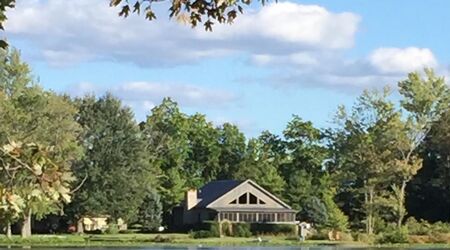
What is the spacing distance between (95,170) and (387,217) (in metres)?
23.1

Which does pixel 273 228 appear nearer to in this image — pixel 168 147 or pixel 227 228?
pixel 227 228

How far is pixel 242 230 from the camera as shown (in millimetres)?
77250

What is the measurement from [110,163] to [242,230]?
11326mm

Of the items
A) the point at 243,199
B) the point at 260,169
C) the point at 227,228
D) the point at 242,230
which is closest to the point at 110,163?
the point at 227,228

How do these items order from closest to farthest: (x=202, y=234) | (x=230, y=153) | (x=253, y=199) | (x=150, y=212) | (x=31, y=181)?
(x=31, y=181), (x=202, y=234), (x=150, y=212), (x=253, y=199), (x=230, y=153)

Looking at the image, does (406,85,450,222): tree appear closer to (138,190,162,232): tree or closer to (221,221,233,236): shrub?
(221,221,233,236): shrub

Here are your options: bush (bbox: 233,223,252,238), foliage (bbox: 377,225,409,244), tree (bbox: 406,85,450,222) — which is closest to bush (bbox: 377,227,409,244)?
foliage (bbox: 377,225,409,244)

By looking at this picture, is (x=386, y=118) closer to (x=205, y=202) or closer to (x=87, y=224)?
(x=205, y=202)

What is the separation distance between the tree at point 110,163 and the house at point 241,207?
18.4 feet

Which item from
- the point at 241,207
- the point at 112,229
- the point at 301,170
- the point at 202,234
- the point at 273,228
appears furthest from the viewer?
the point at 301,170

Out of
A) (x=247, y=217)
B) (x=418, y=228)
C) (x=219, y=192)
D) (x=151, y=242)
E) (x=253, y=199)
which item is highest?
(x=219, y=192)

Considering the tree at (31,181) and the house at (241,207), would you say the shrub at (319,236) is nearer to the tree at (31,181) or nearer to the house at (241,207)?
the house at (241,207)

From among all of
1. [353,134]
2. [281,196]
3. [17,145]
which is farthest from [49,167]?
[281,196]

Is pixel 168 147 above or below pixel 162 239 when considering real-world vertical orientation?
above
